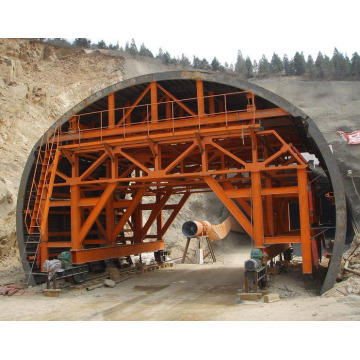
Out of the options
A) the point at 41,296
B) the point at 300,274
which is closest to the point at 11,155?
the point at 41,296

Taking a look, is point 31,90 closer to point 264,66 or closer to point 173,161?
point 173,161

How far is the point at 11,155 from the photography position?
23.5 meters

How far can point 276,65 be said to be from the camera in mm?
81125

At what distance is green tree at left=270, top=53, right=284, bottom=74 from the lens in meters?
79.4

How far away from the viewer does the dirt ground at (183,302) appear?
9355 millimetres

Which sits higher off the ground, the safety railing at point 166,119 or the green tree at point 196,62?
the green tree at point 196,62

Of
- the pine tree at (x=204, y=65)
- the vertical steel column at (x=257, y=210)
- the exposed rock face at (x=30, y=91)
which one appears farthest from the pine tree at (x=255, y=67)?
the vertical steel column at (x=257, y=210)

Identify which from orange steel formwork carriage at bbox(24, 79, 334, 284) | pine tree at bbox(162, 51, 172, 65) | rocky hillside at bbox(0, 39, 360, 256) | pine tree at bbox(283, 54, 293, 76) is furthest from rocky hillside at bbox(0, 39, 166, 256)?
pine tree at bbox(283, 54, 293, 76)

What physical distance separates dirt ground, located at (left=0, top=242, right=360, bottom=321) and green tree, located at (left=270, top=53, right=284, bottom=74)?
69.5 meters

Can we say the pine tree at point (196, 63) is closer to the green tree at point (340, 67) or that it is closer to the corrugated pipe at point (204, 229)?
the green tree at point (340, 67)

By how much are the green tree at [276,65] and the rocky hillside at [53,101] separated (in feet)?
58.9

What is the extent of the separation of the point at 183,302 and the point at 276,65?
76721 mm

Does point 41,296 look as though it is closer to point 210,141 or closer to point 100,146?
point 100,146

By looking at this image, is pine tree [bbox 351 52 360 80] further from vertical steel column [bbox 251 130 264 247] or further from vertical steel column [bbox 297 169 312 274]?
vertical steel column [bbox 251 130 264 247]
